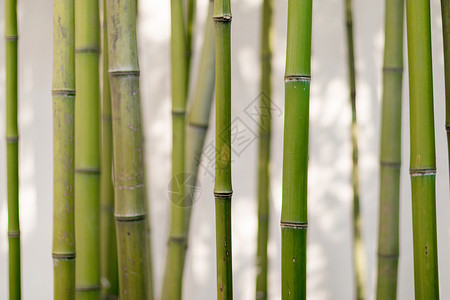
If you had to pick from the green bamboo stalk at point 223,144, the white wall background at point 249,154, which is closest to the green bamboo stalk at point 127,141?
the green bamboo stalk at point 223,144

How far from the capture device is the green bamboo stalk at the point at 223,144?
2.24 feet

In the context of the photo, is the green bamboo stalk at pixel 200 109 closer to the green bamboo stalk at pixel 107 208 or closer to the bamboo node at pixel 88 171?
Answer: the green bamboo stalk at pixel 107 208

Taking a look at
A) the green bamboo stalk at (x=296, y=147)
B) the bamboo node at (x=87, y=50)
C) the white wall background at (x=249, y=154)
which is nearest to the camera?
the green bamboo stalk at (x=296, y=147)

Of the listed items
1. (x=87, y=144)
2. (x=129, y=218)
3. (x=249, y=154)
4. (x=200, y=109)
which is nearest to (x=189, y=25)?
(x=200, y=109)

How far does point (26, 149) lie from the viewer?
1556mm

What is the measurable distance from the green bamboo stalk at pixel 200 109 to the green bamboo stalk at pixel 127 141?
0.29 meters

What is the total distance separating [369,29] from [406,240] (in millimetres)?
586

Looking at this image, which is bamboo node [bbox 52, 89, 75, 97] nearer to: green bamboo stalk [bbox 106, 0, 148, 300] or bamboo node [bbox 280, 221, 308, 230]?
green bamboo stalk [bbox 106, 0, 148, 300]

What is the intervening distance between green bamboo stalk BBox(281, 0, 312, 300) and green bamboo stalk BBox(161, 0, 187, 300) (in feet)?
1.13

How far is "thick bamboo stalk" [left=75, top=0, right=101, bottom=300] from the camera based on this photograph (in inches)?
31.0

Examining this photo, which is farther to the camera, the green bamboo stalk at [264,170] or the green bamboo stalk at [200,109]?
the green bamboo stalk at [264,170]

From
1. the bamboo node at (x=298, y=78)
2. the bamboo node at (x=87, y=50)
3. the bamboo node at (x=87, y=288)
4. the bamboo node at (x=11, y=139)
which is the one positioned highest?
the bamboo node at (x=87, y=50)

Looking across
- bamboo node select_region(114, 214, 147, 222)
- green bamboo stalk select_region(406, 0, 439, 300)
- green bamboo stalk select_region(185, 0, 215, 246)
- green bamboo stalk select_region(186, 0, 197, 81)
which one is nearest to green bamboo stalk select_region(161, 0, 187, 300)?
green bamboo stalk select_region(185, 0, 215, 246)

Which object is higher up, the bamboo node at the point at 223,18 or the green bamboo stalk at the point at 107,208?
the bamboo node at the point at 223,18
